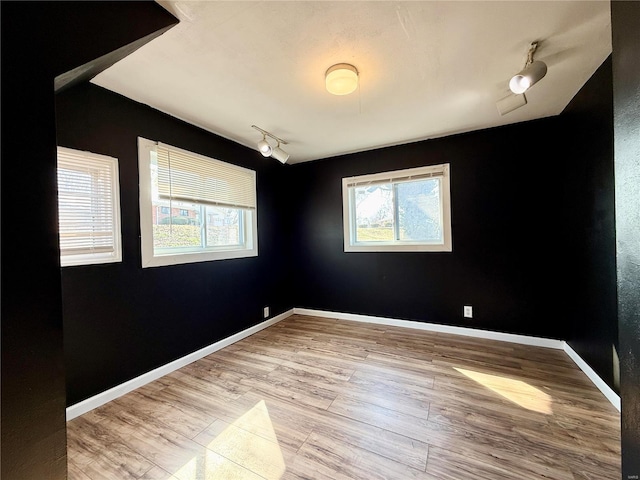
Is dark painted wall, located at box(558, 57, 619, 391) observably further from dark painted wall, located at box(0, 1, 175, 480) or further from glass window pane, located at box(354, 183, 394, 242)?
dark painted wall, located at box(0, 1, 175, 480)

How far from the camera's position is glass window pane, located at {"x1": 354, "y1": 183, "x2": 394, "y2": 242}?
3.46 metres

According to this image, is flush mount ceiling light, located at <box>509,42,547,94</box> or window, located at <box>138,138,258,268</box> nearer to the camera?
flush mount ceiling light, located at <box>509,42,547,94</box>

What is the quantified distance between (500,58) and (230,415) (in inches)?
119

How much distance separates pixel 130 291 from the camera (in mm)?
2062

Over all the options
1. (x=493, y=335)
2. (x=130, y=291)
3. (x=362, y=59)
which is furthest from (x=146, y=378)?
(x=493, y=335)

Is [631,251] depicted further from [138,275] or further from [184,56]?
[138,275]

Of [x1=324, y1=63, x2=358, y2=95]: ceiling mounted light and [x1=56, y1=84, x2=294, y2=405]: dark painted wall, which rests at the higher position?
[x1=324, y1=63, x2=358, y2=95]: ceiling mounted light

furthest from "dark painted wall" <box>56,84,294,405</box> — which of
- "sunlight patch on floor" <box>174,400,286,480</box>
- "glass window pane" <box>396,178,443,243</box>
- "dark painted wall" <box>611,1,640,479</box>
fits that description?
"dark painted wall" <box>611,1,640,479</box>

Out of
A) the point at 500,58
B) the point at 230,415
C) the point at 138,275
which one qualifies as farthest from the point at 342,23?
the point at 230,415

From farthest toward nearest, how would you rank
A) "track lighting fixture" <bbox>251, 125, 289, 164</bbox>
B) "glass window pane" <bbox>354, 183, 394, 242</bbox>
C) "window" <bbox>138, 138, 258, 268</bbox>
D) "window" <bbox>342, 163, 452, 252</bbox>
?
"glass window pane" <bbox>354, 183, 394, 242</bbox> → "window" <bbox>342, 163, 452, 252</bbox> → "track lighting fixture" <bbox>251, 125, 289, 164</bbox> → "window" <bbox>138, 138, 258, 268</bbox>

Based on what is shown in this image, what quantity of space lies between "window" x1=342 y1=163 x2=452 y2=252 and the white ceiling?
813mm

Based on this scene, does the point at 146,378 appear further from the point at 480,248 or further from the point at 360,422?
the point at 480,248

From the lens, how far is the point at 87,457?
142cm

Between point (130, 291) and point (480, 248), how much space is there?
11.6ft
